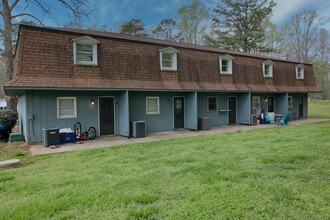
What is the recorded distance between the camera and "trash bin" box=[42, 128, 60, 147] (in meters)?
8.37

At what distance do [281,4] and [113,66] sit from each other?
26381mm

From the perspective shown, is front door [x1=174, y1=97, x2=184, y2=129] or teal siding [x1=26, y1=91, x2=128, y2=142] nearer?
teal siding [x1=26, y1=91, x2=128, y2=142]

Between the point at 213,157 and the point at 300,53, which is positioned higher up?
the point at 300,53

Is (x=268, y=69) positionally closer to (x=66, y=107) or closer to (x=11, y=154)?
(x=66, y=107)

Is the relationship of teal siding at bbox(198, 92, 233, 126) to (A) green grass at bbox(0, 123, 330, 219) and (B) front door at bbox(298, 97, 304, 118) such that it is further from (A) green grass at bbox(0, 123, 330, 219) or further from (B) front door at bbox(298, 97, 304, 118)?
(B) front door at bbox(298, 97, 304, 118)

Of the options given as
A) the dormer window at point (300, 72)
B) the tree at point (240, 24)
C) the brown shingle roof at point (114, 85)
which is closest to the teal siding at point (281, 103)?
the brown shingle roof at point (114, 85)

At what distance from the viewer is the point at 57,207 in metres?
3.28

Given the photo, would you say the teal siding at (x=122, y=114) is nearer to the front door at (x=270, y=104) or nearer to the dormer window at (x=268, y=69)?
the dormer window at (x=268, y=69)

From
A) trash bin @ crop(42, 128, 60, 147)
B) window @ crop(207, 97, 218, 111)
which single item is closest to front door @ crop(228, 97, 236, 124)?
window @ crop(207, 97, 218, 111)

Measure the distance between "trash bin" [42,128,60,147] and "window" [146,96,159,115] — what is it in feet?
15.8

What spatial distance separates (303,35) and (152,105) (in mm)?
35857

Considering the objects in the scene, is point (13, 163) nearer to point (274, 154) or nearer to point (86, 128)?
point (86, 128)

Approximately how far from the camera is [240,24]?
1125 inches

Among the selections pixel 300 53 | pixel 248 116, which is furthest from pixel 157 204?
pixel 300 53
